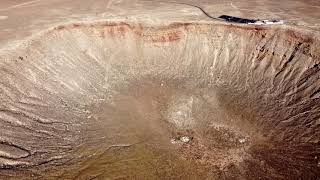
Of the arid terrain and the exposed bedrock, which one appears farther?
the exposed bedrock

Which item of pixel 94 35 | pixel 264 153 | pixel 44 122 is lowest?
pixel 264 153

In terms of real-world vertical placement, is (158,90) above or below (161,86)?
below

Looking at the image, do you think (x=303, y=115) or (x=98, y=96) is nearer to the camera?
(x=303, y=115)

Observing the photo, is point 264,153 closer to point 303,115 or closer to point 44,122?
point 303,115

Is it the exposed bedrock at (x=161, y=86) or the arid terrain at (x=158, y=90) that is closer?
the arid terrain at (x=158, y=90)

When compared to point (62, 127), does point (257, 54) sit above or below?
above

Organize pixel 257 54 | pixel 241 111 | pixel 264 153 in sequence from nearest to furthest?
pixel 264 153 < pixel 241 111 < pixel 257 54

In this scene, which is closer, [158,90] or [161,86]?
[158,90]

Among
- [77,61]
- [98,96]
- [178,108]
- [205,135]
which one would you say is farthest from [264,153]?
[77,61]
